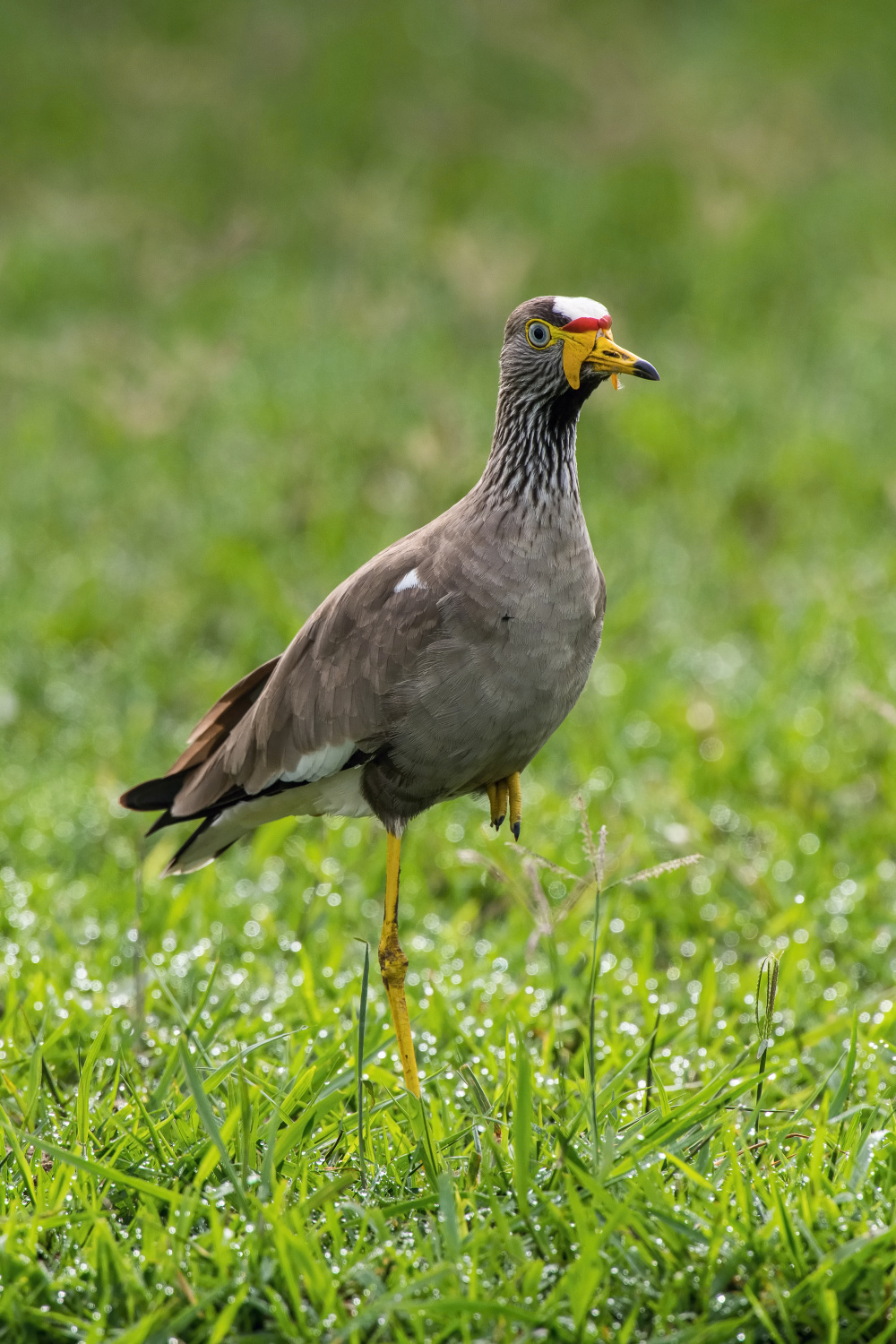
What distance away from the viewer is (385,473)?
297 inches

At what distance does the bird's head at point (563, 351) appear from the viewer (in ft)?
8.73

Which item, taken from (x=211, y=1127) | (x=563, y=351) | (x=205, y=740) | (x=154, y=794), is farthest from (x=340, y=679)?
(x=211, y=1127)

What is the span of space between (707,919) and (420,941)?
3.21 ft

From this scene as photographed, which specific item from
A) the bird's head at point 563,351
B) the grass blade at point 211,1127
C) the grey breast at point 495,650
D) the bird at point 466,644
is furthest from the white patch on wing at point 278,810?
the bird's head at point 563,351

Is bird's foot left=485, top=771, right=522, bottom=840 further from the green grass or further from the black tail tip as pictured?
the black tail tip

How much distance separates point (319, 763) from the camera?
2.95m

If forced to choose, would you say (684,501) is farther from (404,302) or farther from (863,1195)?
(863,1195)

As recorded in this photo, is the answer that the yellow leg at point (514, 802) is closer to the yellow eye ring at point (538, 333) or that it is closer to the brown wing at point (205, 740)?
the brown wing at point (205, 740)

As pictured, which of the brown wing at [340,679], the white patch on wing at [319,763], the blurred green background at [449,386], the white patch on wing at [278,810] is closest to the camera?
the brown wing at [340,679]

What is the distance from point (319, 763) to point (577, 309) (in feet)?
3.92

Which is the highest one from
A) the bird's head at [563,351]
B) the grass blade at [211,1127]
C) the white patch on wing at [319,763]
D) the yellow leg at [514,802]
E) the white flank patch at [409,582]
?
the bird's head at [563,351]

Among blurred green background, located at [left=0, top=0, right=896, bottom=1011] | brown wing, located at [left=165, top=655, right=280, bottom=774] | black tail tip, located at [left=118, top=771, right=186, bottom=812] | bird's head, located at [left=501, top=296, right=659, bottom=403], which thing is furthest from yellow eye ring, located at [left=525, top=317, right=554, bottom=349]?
blurred green background, located at [left=0, top=0, right=896, bottom=1011]

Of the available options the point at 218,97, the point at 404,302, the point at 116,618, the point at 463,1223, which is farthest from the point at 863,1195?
the point at 218,97

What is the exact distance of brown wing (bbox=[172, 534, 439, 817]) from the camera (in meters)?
2.79
